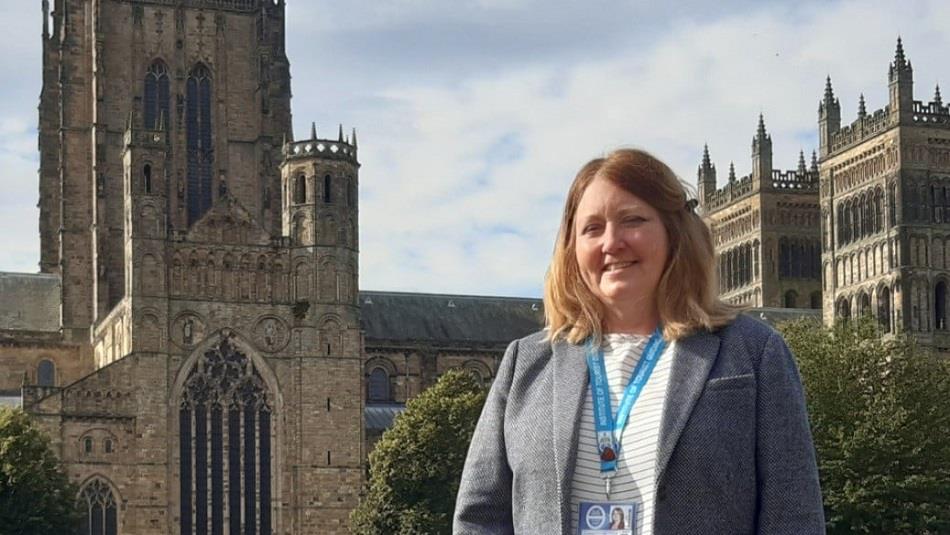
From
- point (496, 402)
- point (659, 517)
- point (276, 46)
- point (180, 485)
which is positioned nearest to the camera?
point (659, 517)

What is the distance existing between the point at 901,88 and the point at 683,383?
91387 millimetres

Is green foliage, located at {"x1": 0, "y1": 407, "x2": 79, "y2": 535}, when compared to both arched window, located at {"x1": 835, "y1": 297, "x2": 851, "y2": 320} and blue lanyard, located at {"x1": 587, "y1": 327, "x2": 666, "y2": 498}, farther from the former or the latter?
blue lanyard, located at {"x1": 587, "y1": 327, "x2": 666, "y2": 498}

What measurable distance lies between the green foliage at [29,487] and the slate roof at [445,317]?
2438cm

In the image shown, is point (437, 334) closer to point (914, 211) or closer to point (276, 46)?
point (276, 46)

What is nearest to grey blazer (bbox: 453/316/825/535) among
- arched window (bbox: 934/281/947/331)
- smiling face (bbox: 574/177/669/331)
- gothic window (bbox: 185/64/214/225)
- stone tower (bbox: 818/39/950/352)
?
smiling face (bbox: 574/177/669/331)

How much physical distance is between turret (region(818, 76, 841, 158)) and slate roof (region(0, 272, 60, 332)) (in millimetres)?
42457

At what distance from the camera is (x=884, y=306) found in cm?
9512

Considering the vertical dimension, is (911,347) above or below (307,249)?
below

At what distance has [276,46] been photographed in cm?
8762

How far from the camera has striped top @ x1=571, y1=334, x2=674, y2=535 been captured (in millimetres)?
6332

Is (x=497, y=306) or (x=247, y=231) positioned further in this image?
(x=497, y=306)

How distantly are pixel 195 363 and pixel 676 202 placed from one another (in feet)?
216

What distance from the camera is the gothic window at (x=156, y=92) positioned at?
280 ft

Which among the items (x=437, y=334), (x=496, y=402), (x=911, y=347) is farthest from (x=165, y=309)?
(x=496, y=402)
